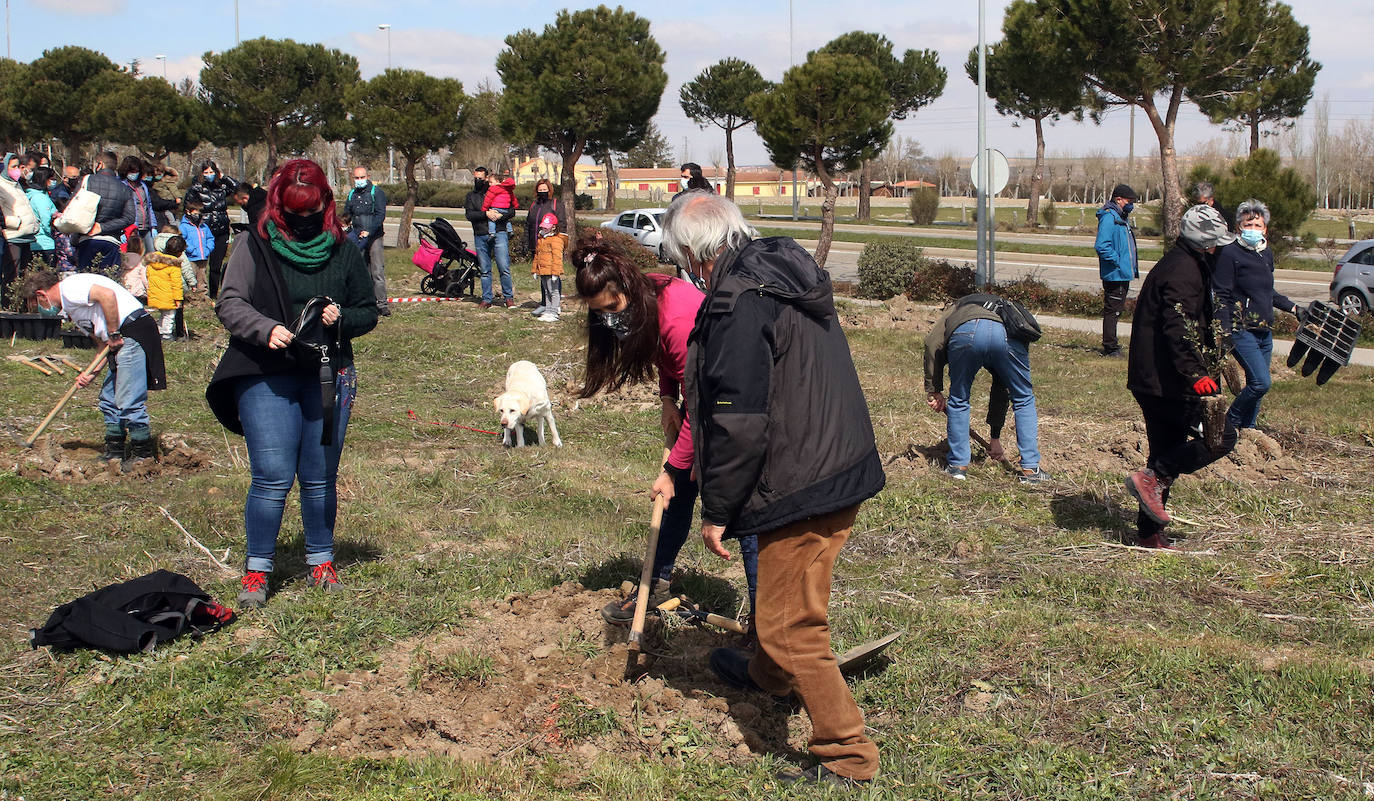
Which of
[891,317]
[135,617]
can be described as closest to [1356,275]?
[891,317]

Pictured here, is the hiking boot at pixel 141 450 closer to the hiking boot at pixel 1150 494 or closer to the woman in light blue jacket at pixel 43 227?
the hiking boot at pixel 1150 494

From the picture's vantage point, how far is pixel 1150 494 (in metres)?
5.70

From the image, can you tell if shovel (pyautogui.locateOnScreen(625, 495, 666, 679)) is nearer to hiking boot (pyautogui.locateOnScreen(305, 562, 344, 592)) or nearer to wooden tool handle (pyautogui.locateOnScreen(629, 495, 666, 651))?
wooden tool handle (pyautogui.locateOnScreen(629, 495, 666, 651))

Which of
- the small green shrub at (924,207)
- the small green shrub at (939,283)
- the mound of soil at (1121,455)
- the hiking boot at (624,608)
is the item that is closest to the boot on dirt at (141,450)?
the hiking boot at (624,608)

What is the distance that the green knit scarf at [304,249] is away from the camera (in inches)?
175

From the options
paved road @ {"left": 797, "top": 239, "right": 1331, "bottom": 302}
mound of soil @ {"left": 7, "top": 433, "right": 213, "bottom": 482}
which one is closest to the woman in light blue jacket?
mound of soil @ {"left": 7, "top": 433, "right": 213, "bottom": 482}

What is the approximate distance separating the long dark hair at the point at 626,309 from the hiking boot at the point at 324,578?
1.58m

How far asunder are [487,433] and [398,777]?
580 cm

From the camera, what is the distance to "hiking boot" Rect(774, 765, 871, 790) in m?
3.29

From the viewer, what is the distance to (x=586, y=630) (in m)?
4.40

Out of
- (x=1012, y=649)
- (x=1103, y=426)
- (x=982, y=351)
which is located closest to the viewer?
(x=1012, y=649)

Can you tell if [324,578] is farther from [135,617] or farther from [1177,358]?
[1177,358]

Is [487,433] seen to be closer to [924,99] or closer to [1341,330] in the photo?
[1341,330]

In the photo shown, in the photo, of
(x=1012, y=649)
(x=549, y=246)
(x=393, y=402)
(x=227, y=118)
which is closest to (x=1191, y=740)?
(x=1012, y=649)
